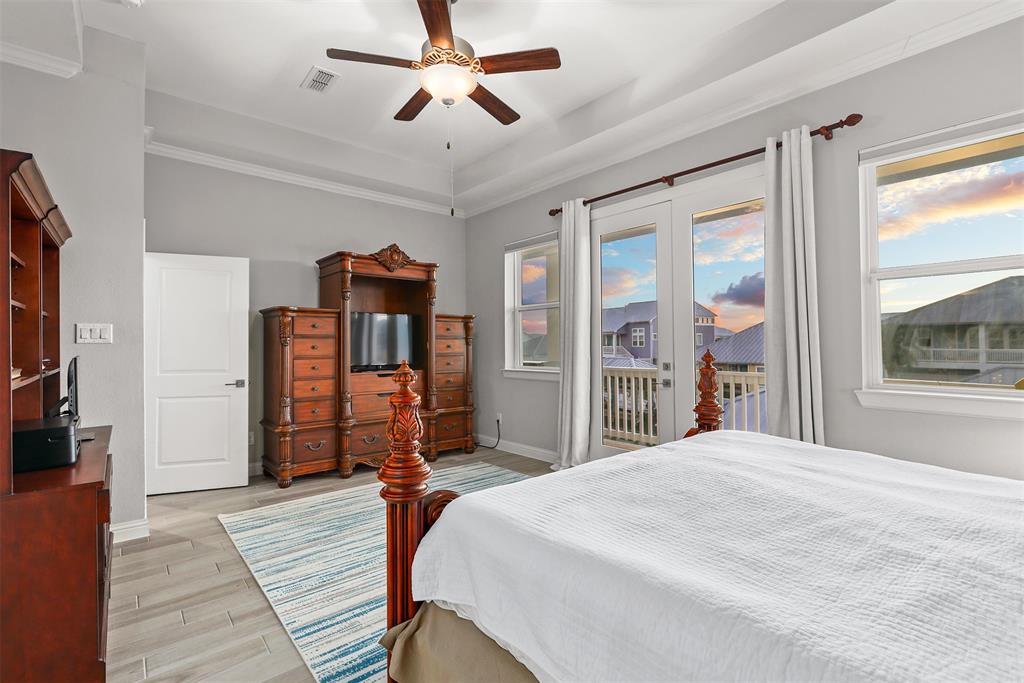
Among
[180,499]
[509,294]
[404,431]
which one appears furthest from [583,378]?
[180,499]

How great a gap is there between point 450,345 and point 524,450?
128cm

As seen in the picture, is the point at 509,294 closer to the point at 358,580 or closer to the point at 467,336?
the point at 467,336

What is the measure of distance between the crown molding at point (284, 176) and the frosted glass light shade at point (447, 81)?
2.22 metres

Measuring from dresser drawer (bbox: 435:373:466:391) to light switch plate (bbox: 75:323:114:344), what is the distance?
2592mm

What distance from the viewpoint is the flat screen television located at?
14.4 ft

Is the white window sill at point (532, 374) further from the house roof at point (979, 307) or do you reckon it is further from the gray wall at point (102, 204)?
the gray wall at point (102, 204)

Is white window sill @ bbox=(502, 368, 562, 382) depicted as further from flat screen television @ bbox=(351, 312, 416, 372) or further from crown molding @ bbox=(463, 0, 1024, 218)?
crown molding @ bbox=(463, 0, 1024, 218)

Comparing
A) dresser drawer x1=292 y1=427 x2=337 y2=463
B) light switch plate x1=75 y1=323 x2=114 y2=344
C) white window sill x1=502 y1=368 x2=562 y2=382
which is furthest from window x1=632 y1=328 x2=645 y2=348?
light switch plate x1=75 y1=323 x2=114 y2=344

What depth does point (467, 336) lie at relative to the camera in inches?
198

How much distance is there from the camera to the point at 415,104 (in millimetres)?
2883

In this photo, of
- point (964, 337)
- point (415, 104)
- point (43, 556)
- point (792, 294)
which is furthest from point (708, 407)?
point (43, 556)

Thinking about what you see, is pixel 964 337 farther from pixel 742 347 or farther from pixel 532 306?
pixel 532 306

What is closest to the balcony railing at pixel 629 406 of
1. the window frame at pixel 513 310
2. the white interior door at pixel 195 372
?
the window frame at pixel 513 310

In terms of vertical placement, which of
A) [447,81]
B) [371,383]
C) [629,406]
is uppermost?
[447,81]
